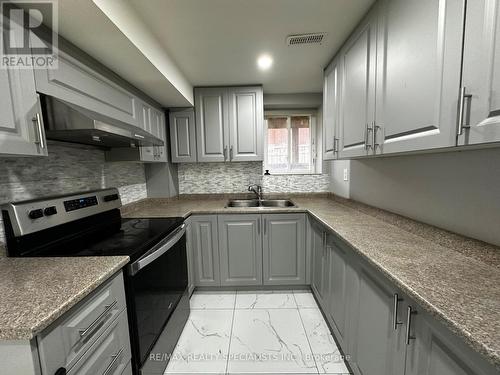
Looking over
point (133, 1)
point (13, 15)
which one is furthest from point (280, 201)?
point (13, 15)

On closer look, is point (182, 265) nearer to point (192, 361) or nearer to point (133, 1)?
point (192, 361)

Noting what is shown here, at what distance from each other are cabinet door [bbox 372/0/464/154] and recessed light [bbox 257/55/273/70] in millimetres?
878

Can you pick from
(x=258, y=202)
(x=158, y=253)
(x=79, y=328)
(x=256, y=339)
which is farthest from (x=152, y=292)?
(x=258, y=202)

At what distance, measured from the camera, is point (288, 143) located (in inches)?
118

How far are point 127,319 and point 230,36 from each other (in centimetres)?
182

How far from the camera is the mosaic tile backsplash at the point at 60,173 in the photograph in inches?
45.2

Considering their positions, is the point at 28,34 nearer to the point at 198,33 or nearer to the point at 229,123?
the point at 198,33

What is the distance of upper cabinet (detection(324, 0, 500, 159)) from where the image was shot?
682mm

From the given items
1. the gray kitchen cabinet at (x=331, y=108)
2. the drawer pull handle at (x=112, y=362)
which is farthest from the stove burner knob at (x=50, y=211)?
the gray kitchen cabinet at (x=331, y=108)

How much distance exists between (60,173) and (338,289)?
200 centimetres

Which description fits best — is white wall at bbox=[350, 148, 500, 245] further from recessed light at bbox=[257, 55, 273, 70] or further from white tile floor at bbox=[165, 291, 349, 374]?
recessed light at bbox=[257, 55, 273, 70]

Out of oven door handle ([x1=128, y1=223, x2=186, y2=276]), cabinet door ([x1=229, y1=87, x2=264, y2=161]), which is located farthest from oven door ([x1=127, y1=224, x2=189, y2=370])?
cabinet door ([x1=229, y1=87, x2=264, y2=161])

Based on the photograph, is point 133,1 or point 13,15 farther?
point 133,1

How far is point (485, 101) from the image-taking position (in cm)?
68
